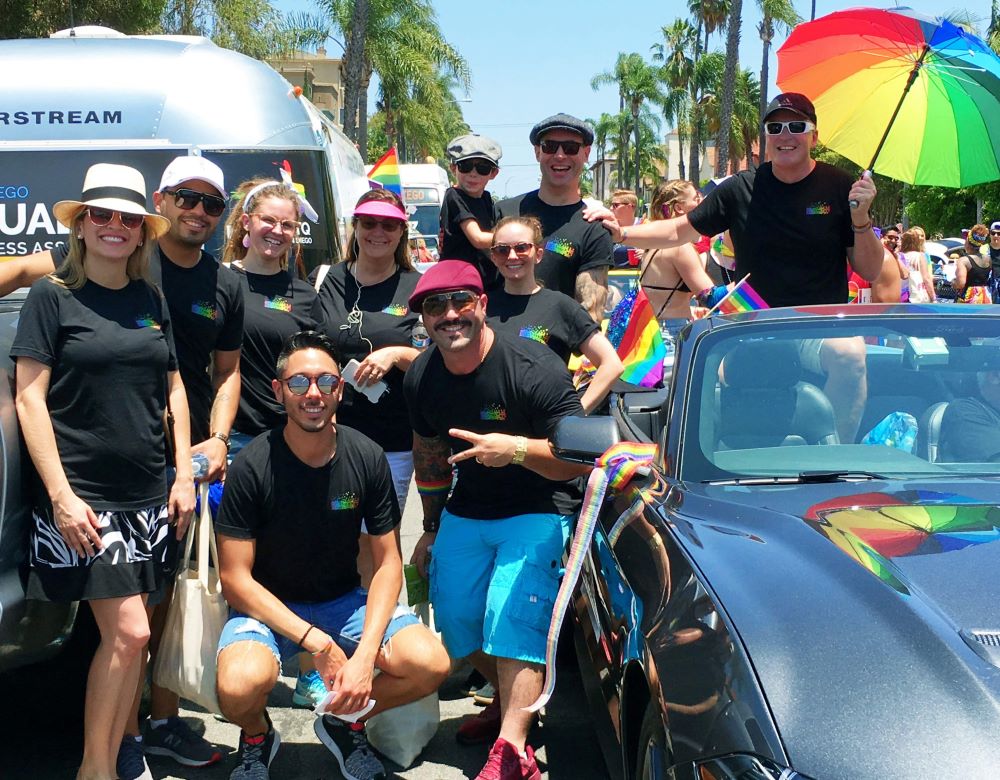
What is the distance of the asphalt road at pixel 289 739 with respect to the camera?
376 centimetres

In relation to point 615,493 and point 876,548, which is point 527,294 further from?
point 876,548

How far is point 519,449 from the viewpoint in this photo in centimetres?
370

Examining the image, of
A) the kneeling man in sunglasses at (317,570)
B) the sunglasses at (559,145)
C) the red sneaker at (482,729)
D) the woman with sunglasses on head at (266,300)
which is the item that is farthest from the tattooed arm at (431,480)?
the sunglasses at (559,145)

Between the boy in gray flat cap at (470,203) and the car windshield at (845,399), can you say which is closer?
the car windshield at (845,399)

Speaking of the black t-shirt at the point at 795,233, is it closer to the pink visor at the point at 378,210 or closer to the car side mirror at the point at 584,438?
the pink visor at the point at 378,210

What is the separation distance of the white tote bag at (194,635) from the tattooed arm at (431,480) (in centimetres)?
82

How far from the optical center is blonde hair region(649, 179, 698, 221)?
6.66 meters

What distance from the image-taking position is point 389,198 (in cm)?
478

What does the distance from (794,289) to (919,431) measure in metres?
1.59

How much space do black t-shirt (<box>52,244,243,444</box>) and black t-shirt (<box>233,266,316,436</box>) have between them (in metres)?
0.24

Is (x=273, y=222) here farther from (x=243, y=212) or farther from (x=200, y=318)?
(x=200, y=318)

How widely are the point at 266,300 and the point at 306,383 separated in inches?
39.0

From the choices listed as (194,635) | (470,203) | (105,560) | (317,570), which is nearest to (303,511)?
(317,570)

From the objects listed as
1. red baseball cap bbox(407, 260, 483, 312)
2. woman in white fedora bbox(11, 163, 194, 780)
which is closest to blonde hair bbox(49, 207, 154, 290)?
woman in white fedora bbox(11, 163, 194, 780)
